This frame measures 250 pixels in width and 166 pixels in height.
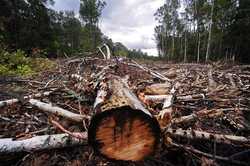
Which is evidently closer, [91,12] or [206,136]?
[206,136]

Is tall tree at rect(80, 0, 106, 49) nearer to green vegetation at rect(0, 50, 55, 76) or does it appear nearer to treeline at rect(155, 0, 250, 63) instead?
treeline at rect(155, 0, 250, 63)

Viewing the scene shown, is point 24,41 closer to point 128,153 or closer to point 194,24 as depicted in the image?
point 128,153

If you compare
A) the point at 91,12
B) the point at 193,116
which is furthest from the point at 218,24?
the point at 193,116

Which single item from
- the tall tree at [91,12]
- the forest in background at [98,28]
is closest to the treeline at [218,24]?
the forest in background at [98,28]

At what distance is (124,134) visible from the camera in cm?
158

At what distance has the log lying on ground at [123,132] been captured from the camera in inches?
60.6

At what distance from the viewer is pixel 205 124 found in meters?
2.53

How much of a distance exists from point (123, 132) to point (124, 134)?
19mm

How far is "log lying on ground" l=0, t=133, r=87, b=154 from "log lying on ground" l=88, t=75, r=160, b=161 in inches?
13.2

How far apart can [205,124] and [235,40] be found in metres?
22.0

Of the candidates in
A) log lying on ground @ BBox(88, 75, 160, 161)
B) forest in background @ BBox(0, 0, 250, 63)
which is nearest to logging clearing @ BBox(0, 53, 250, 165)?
log lying on ground @ BBox(88, 75, 160, 161)

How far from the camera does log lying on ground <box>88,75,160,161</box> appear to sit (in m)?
1.54

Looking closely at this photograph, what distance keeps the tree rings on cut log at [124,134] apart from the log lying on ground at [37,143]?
32 cm

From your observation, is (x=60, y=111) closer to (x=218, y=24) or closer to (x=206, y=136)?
(x=206, y=136)
